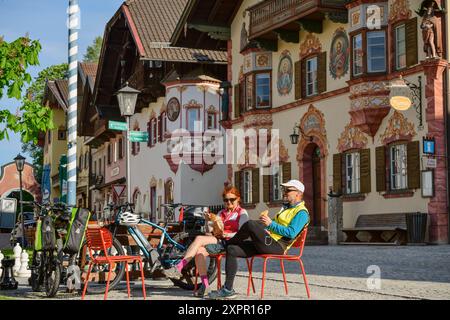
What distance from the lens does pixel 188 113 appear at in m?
40.4

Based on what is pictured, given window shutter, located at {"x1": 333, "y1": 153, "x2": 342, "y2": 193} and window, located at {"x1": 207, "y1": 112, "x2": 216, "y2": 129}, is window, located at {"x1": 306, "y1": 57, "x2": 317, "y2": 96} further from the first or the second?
window, located at {"x1": 207, "y1": 112, "x2": 216, "y2": 129}

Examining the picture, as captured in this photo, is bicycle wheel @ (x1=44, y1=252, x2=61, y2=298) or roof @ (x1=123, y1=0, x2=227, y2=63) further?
roof @ (x1=123, y1=0, x2=227, y2=63)

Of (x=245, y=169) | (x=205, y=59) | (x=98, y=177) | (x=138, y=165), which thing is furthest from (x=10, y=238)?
(x=98, y=177)

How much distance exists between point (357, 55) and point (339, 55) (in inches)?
66.3

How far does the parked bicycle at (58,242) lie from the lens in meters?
11.3

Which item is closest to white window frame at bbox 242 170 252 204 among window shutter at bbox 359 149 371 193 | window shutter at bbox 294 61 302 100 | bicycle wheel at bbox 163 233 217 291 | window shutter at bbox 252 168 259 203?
window shutter at bbox 252 168 259 203

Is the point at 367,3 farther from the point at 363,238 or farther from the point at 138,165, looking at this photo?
the point at 138,165

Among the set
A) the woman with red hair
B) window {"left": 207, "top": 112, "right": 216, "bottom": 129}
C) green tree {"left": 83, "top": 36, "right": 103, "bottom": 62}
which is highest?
green tree {"left": 83, "top": 36, "right": 103, "bottom": 62}

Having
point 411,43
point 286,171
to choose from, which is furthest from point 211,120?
point 411,43

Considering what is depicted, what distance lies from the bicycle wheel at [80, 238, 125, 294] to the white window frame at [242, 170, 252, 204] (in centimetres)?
2155

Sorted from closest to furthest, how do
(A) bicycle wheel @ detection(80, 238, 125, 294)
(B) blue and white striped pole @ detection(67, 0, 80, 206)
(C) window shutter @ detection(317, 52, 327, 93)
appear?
(A) bicycle wheel @ detection(80, 238, 125, 294)
(B) blue and white striped pole @ detection(67, 0, 80, 206)
(C) window shutter @ detection(317, 52, 327, 93)

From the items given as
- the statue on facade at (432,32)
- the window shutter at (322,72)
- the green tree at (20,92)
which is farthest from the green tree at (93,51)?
the green tree at (20,92)

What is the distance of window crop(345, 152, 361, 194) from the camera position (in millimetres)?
27906

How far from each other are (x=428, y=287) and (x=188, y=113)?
94.4 feet
